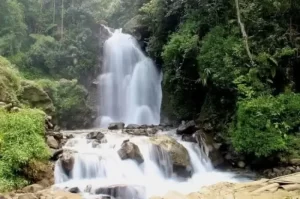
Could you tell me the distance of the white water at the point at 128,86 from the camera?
74.0ft

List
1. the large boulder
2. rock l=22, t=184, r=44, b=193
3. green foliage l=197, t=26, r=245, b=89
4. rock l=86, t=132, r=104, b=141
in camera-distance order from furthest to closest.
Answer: rock l=86, t=132, r=104, b=141, green foliage l=197, t=26, r=245, b=89, the large boulder, rock l=22, t=184, r=44, b=193

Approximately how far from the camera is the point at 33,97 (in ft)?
51.4

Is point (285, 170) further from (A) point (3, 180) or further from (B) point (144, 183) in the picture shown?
(A) point (3, 180)

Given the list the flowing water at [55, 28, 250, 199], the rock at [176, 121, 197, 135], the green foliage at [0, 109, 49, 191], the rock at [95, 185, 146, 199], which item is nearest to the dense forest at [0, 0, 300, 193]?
the green foliage at [0, 109, 49, 191]

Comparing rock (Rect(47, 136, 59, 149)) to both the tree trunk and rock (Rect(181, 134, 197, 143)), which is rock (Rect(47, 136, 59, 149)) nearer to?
rock (Rect(181, 134, 197, 143))

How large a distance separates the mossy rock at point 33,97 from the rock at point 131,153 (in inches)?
216

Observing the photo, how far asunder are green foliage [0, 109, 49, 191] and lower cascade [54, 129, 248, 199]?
120cm

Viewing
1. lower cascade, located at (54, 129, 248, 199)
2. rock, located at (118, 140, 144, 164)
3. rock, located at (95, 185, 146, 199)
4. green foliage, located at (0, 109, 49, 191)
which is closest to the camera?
rock, located at (95, 185, 146, 199)

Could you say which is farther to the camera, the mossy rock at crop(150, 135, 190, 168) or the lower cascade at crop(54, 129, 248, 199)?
the mossy rock at crop(150, 135, 190, 168)

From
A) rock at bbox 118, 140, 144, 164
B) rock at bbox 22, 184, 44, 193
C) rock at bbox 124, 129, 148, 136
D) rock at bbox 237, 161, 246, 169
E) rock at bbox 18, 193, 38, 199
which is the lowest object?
rock at bbox 18, 193, 38, 199

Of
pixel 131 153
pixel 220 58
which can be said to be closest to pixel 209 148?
pixel 131 153

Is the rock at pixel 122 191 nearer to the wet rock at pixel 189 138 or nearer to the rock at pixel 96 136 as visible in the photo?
the rock at pixel 96 136

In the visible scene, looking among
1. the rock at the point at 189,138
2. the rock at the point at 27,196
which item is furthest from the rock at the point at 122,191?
the rock at the point at 189,138

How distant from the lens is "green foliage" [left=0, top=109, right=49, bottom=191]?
989 centimetres
